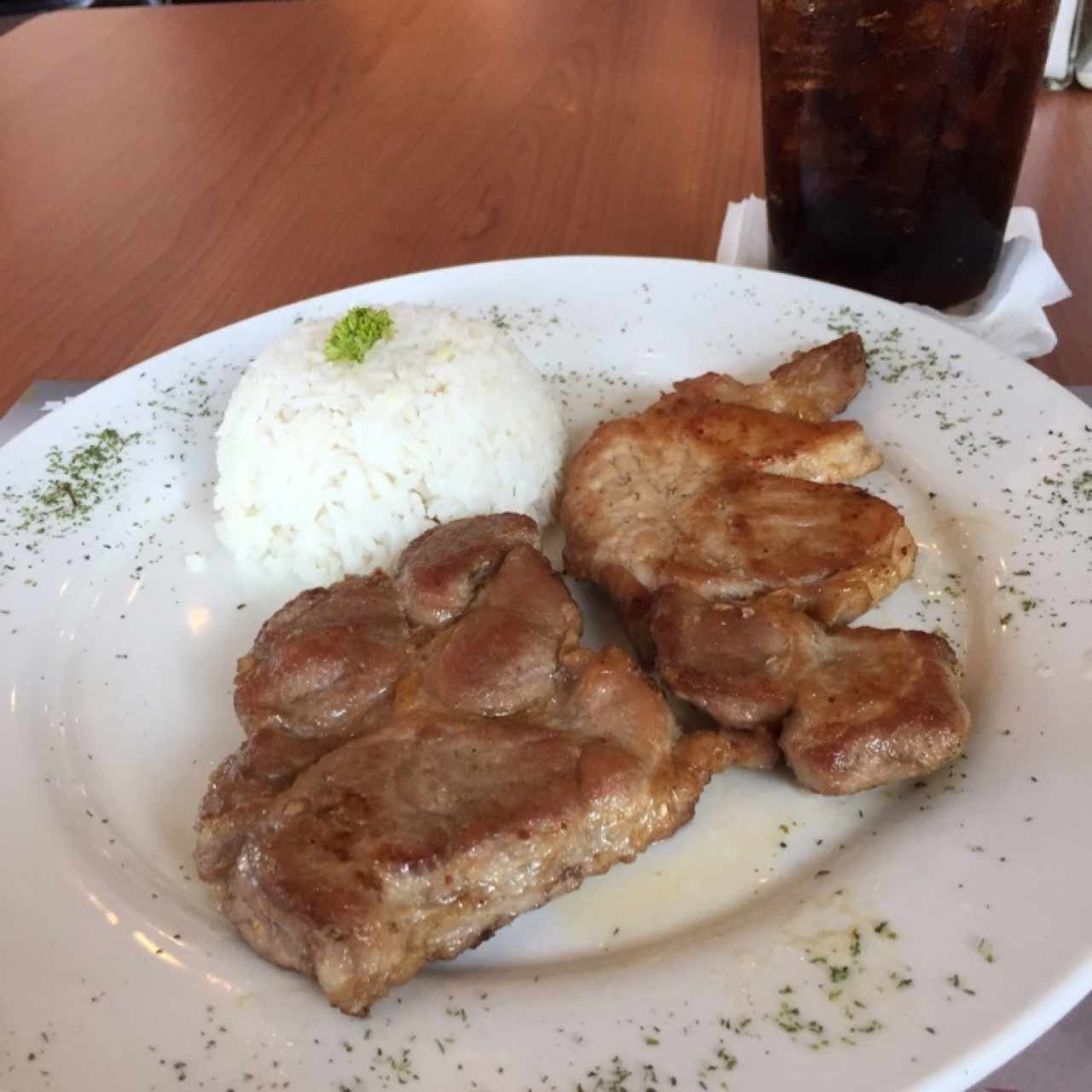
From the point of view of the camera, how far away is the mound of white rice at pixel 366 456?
Result: 272 centimetres

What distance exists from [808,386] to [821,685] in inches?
39.1

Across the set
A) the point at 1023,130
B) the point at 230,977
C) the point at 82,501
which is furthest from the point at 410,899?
the point at 1023,130

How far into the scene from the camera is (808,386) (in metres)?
2.70

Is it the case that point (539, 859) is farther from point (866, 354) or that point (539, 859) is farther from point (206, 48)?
point (206, 48)

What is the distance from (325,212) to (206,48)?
1.77 metres

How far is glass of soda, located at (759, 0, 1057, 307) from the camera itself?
2.59 meters

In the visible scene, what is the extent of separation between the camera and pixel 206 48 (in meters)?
5.21

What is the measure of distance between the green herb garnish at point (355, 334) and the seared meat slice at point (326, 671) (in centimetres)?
90

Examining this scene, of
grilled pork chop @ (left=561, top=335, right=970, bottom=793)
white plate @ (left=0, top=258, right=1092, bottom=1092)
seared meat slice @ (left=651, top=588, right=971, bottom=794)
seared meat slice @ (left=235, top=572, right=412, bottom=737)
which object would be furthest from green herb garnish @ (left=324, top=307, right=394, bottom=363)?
seared meat slice @ (left=651, top=588, right=971, bottom=794)

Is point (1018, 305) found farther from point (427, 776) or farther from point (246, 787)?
point (246, 787)

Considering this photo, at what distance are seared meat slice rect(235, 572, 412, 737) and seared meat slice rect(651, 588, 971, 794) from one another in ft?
1.71

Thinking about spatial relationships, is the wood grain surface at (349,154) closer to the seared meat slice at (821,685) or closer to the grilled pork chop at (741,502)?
the grilled pork chop at (741,502)

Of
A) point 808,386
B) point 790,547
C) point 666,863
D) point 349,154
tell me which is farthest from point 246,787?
point 349,154

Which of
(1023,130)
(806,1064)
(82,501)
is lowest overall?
(82,501)
